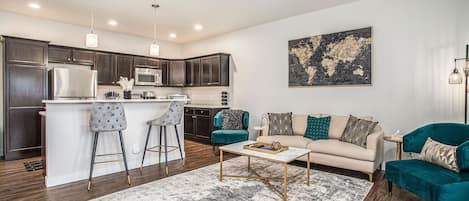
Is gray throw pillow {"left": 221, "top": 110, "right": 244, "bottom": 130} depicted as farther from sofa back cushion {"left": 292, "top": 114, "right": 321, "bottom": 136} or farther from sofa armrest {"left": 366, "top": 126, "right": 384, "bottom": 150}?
sofa armrest {"left": 366, "top": 126, "right": 384, "bottom": 150}

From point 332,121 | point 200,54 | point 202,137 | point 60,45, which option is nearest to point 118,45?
point 60,45

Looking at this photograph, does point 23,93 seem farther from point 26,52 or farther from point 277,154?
point 277,154

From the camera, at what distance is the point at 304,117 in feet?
15.1

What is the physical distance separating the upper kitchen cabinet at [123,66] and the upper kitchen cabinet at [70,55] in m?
0.55

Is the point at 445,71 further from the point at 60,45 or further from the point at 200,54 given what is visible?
the point at 60,45

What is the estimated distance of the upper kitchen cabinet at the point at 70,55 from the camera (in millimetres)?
5188

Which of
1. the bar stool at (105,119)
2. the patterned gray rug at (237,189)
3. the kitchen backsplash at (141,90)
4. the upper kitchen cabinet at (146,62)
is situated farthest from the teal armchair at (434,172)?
the kitchen backsplash at (141,90)

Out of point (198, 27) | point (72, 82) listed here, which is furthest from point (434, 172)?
point (72, 82)

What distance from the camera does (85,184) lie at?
3318 mm

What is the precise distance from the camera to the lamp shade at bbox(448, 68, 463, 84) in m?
3.18

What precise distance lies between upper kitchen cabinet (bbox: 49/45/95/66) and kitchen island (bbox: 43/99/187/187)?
2451mm

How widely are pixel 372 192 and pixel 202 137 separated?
399 cm

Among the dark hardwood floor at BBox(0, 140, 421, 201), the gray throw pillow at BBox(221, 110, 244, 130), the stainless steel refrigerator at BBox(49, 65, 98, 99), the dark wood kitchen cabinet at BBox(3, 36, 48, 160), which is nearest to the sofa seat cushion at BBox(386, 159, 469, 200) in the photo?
the dark hardwood floor at BBox(0, 140, 421, 201)

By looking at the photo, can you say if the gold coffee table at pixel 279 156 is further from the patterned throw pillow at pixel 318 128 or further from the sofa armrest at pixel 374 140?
the patterned throw pillow at pixel 318 128
